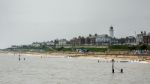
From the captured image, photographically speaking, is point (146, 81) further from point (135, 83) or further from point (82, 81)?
point (82, 81)

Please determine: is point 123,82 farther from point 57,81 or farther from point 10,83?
point 10,83

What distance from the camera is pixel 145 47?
159 m

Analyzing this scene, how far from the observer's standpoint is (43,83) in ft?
198

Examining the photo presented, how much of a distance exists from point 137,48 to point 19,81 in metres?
103

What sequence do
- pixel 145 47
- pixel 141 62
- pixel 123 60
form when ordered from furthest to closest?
pixel 145 47
pixel 123 60
pixel 141 62

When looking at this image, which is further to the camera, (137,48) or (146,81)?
(137,48)

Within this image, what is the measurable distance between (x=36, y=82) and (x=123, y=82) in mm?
12888

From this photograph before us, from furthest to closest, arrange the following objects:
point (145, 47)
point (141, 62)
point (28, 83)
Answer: point (145, 47) → point (141, 62) → point (28, 83)

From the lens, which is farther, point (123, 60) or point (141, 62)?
point (123, 60)

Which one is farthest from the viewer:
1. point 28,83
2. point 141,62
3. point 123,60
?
point 123,60

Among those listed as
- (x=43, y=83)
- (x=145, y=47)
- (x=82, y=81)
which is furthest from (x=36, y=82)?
(x=145, y=47)

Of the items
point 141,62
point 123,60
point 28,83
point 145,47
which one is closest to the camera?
point 28,83

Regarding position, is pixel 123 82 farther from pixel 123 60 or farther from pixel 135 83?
pixel 123 60

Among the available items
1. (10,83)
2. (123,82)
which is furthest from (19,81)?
(123,82)
